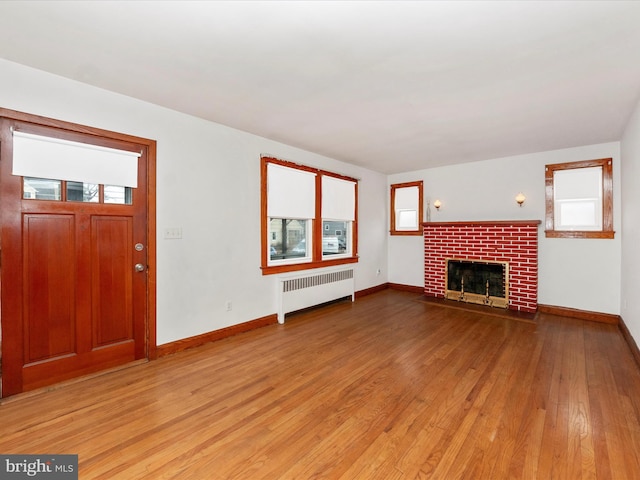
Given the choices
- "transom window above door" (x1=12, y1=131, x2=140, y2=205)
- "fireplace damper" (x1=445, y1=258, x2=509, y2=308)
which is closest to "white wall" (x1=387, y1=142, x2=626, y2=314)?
"fireplace damper" (x1=445, y1=258, x2=509, y2=308)

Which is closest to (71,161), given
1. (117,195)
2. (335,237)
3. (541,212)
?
(117,195)

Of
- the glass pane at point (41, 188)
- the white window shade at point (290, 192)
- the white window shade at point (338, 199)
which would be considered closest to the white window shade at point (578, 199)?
the white window shade at point (338, 199)

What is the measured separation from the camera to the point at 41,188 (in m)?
2.57

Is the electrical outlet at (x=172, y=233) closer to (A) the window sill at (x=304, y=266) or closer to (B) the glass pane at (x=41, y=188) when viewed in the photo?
(B) the glass pane at (x=41, y=188)

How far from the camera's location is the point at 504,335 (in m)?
3.87

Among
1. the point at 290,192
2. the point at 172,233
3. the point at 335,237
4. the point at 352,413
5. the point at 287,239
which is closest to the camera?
the point at 352,413

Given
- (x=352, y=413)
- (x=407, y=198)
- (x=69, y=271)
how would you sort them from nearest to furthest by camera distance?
(x=352, y=413) < (x=69, y=271) < (x=407, y=198)

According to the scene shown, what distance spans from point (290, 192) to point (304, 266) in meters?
1.20

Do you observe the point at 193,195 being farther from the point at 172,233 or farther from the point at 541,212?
the point at 541,212

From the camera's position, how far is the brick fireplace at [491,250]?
16.2 ft

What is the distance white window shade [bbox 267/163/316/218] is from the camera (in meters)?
4.37

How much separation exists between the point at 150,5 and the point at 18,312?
255cm

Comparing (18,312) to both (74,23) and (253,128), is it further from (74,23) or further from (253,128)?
(253,128)

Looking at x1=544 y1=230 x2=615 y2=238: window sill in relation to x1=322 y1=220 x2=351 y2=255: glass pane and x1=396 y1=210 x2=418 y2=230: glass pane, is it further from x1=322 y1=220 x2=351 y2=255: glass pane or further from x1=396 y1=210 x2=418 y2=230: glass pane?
x1=322 y1=220 x2=351 y2=255: glass pane
